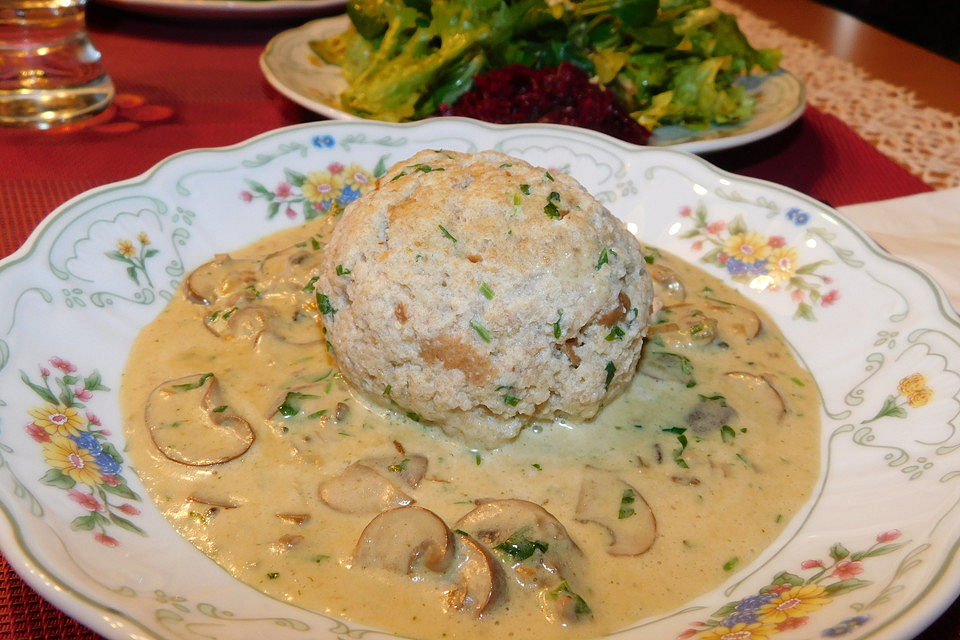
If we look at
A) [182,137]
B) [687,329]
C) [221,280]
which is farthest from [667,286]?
[182,137]

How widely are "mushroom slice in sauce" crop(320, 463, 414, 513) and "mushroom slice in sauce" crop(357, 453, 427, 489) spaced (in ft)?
0.14

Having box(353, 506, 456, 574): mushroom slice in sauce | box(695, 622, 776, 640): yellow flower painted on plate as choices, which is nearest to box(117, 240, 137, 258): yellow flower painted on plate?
box(353, 506, 456, 574): mushroom slice in sauce

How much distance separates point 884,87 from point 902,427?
4.21 metres

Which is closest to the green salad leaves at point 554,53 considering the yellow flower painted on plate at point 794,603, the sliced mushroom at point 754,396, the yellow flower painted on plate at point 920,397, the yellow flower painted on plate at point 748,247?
the yellow flower painted on plate at point 748,247

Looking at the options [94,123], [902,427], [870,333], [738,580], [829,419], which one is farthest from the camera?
[94,123]

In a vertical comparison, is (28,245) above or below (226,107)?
above

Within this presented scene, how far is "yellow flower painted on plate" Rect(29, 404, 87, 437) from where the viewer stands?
229 cm

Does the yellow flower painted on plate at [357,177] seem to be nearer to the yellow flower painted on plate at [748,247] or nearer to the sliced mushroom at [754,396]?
the yellow flower painted on plate at [748,247]

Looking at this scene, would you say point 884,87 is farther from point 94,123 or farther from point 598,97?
point 94,123

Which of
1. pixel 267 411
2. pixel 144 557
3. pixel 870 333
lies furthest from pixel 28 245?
pixel 870 333

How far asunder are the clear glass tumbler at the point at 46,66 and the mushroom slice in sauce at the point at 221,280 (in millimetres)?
2029

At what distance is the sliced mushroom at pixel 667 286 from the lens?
3279 millimetres

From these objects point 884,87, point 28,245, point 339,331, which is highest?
point 28,245

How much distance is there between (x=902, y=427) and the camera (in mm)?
2537
